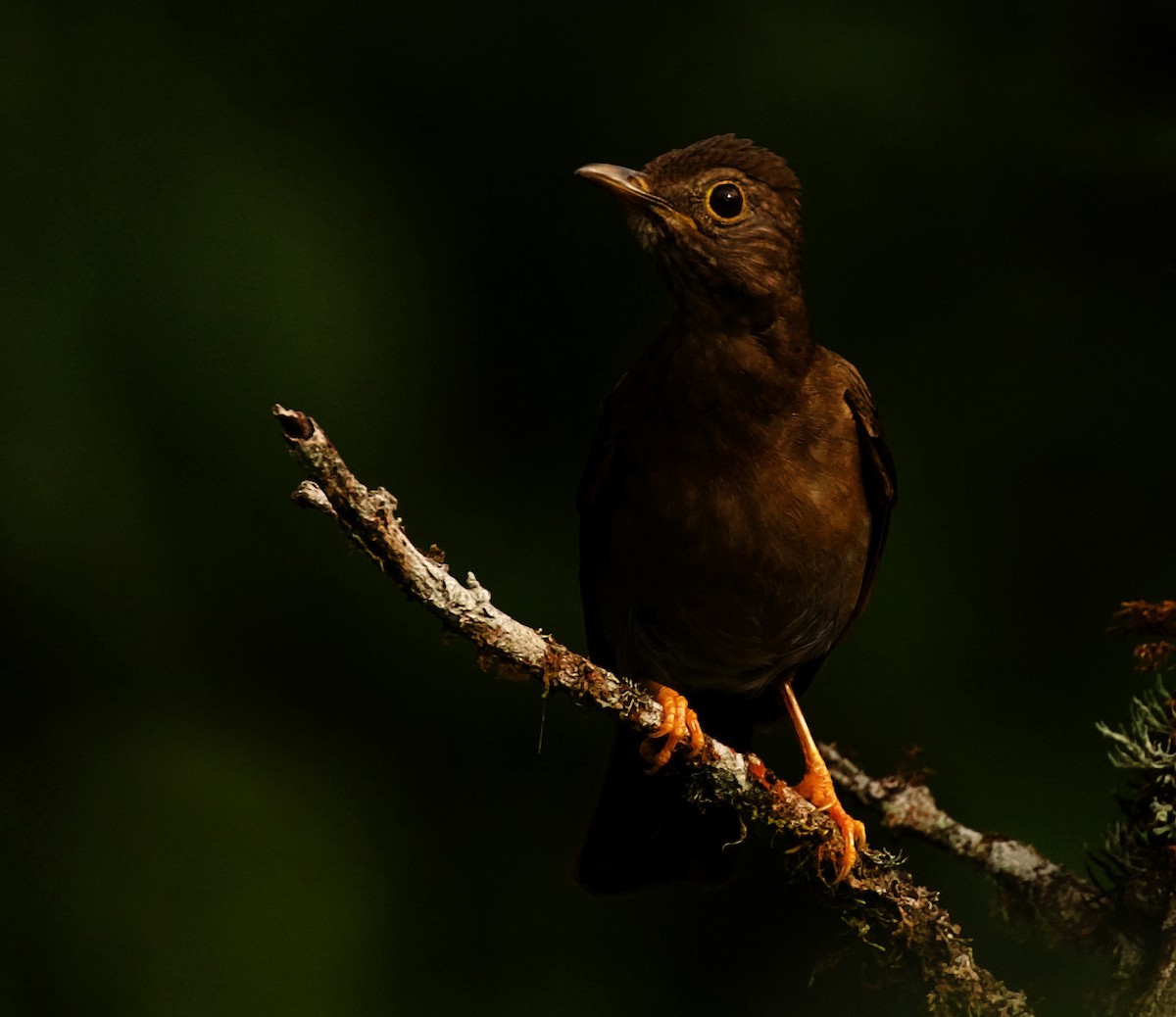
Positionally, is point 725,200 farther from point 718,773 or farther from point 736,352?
point 718,773

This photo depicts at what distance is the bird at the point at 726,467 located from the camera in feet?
10.9

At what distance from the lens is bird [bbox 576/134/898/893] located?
334cm

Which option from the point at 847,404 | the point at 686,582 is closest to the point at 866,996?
the point at 686,582

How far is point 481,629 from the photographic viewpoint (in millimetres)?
2500

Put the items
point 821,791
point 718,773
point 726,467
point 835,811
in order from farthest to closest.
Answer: point 821,791, point 835,811, point 726,467, point 718,773

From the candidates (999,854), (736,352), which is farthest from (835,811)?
(736,352)

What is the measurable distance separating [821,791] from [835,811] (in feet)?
0.45

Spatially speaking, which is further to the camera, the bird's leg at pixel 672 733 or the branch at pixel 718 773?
the bird's leg at pixel 672 733

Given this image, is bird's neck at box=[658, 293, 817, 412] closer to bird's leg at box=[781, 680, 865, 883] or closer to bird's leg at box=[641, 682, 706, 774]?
bird's leg at box=[641, 682, 706, 774]

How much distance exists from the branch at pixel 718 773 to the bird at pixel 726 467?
0.27 feet

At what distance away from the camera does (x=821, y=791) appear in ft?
12.3

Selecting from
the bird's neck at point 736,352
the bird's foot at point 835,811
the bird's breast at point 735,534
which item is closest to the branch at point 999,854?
the bird's foot at point 835,811

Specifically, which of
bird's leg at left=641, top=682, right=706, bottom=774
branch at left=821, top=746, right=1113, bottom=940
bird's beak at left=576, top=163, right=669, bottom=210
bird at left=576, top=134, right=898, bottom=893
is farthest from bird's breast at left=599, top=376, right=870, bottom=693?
bird's beak at left=576, top=163, right=669, bottom=210

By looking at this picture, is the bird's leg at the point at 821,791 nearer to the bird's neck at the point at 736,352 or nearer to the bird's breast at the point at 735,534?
the bird's breast at the point at 735,534
